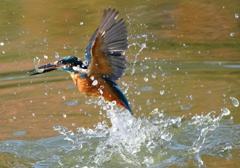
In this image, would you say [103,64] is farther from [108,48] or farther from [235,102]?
[235,102]

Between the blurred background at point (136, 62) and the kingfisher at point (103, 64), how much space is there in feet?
1.83

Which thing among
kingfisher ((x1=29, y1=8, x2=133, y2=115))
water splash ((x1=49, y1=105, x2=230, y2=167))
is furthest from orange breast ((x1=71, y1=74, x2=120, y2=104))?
water splash ((x1=49, y1=105, x2=230, y2=167))

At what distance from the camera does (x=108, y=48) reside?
3.94 metres

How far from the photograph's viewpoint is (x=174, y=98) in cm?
511

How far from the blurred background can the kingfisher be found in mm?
557

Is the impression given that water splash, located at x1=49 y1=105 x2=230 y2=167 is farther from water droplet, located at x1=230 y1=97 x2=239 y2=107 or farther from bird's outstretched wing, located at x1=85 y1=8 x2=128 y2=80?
bird's outstretched wing, located at x1=85 y1=8 x2=128 y2=80

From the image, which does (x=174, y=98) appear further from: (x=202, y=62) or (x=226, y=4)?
(x=226, y=4)

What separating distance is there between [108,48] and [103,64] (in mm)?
144

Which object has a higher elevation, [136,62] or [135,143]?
[136,62]

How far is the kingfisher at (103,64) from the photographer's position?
391 cm

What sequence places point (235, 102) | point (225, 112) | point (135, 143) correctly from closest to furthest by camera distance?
1. point (135, 143)
2. point (225, 112)
3. point (235, 102)

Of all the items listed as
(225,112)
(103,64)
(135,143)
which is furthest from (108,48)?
(225,112)

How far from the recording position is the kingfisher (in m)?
3.91

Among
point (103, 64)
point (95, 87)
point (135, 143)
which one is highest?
point (103, 64)
